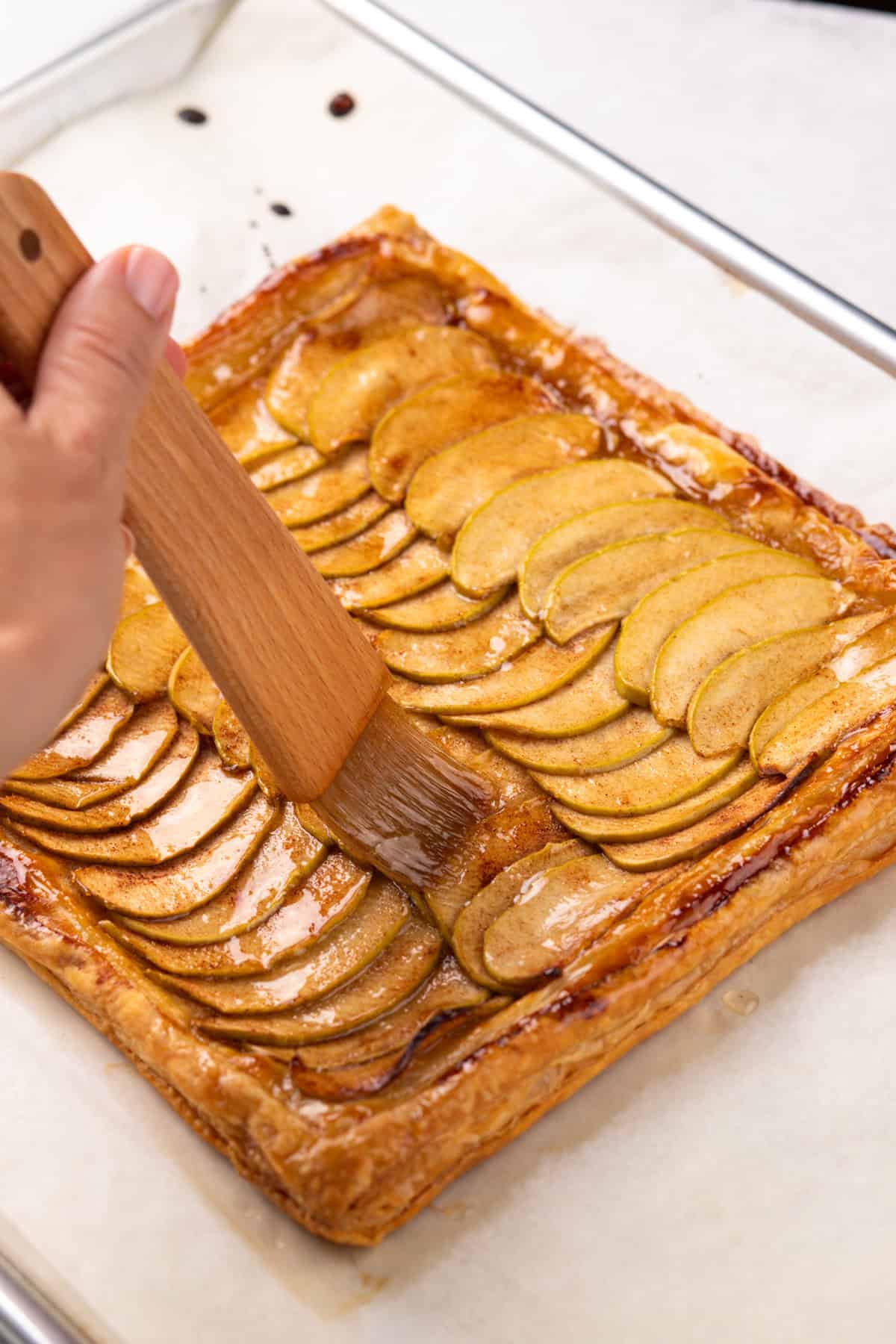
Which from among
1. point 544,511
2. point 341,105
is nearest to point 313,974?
point 544,511

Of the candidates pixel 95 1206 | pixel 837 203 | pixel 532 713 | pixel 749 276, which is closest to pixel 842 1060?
pixel 532 713

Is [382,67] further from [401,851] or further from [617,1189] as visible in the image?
[617,1189]

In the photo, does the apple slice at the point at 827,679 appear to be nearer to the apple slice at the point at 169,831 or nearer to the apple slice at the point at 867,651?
the apple slice at the point at 867,651

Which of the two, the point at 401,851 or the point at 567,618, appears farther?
the point at 567,618

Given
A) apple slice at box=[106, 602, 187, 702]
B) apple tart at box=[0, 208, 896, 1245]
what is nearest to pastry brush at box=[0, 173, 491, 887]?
apple tart at box=[0, 208, 896, 1245]

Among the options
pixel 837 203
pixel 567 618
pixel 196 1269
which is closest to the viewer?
pixel 196 1269

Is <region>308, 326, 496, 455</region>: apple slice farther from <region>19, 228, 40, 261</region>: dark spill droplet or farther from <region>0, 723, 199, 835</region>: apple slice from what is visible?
<region>19, 228, 40, 261</region>: dark spill droplet

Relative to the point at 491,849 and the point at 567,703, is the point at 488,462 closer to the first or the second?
the point at 567,703
